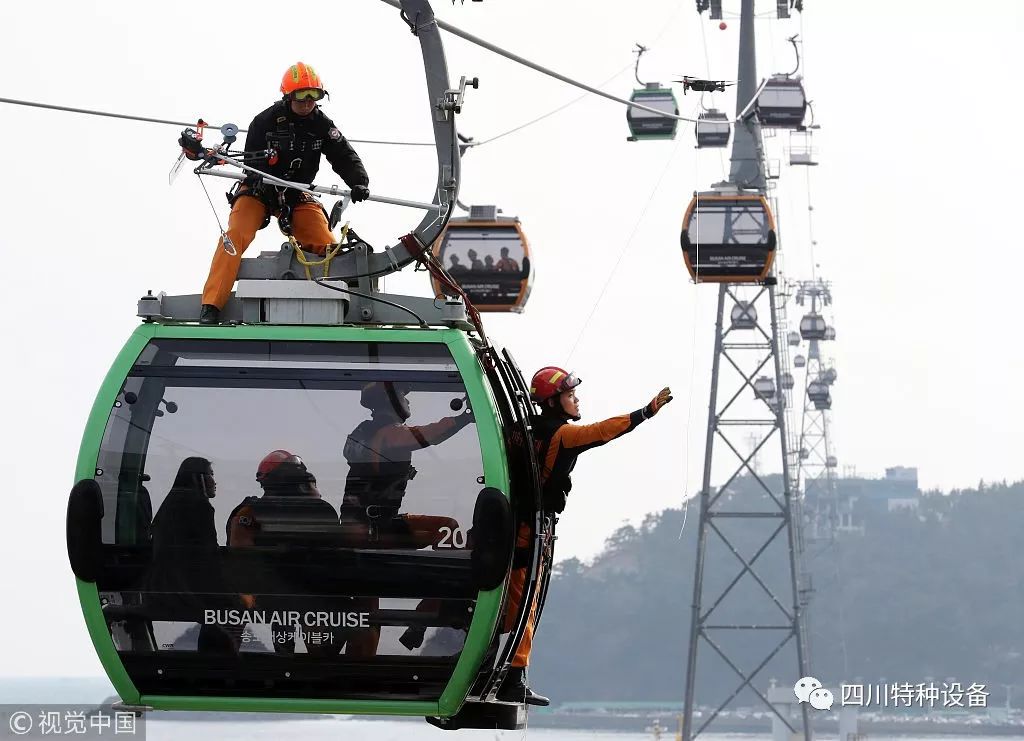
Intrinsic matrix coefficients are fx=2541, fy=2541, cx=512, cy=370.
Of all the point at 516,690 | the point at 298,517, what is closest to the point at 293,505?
the point at 298,517

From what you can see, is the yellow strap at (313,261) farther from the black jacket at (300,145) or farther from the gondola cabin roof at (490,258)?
the gondola cabin roof at (490,258)

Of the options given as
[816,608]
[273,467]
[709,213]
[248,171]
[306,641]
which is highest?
[816,608]

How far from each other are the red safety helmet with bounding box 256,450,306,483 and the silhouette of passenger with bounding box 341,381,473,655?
22 centimetres

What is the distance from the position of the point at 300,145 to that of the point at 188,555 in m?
2.31

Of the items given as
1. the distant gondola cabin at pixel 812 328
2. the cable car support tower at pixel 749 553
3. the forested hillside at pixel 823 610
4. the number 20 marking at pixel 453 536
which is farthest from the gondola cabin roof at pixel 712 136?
the forested hillside at pixel 823 610

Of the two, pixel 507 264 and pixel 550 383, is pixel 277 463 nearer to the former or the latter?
pixel 550 383

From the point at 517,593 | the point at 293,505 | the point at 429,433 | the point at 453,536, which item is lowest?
the point at 517,593

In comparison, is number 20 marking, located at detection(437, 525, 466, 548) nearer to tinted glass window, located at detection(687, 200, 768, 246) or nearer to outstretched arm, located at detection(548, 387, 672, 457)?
outstretched arm, located at detection(548, 387, 672, 457)

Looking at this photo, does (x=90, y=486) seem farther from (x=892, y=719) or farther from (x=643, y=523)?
(x=892, y=719)

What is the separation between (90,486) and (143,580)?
18.6 inches

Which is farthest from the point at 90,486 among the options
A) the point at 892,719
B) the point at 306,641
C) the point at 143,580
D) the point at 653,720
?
the point at 892,719

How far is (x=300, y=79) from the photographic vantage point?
1207cm

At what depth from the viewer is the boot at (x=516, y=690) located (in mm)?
11812

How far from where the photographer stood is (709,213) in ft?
136
